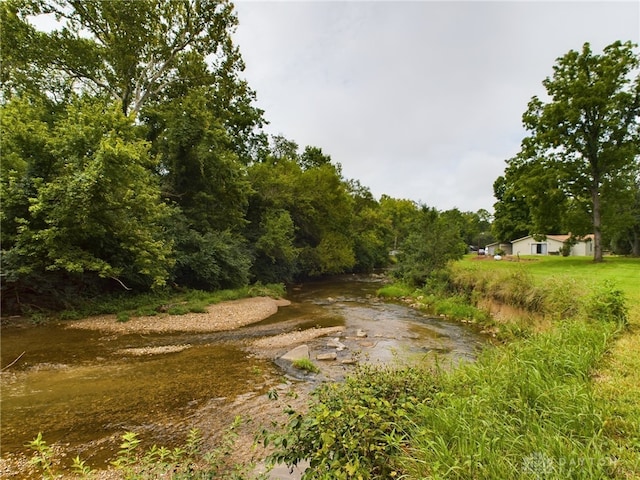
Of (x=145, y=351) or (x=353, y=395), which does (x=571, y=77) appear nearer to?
(x=353, y=395)

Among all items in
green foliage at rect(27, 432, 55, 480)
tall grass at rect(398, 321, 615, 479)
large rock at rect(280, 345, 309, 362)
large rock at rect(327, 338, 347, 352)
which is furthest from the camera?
large rock at rect(327, 338, 347, 352)

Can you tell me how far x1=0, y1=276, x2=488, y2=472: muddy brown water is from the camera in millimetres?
4992

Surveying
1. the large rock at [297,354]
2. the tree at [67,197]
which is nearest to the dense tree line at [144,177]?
the tree at [67,197]

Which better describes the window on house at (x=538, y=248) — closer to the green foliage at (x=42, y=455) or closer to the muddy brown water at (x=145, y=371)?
the muddy brown water at (x=145, y=371)

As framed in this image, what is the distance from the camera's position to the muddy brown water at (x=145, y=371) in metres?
4.99

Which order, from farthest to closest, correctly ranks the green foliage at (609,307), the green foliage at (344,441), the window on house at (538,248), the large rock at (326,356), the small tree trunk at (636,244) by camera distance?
the window on house at (538,248), the small tree trunk at (636,244), the large rock at (326,356), the green foliage at (609,307), the green foliage at (344,441)

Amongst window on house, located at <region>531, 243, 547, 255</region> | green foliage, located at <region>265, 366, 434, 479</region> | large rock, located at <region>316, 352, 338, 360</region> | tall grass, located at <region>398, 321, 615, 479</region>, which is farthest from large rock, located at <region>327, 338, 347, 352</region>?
window on house, located at <region>531, 243, 547, 255</region>

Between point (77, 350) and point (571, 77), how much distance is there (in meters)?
31.3

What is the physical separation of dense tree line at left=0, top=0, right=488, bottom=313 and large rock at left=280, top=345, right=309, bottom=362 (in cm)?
679

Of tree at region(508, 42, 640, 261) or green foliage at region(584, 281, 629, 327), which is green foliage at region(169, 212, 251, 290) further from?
tree at region(508, 42, 640, 261)

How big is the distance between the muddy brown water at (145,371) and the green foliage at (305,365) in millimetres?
293

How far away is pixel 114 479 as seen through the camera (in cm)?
382

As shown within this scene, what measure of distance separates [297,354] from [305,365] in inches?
32.1

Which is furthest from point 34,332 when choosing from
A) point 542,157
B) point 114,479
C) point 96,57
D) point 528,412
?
point 542,157
